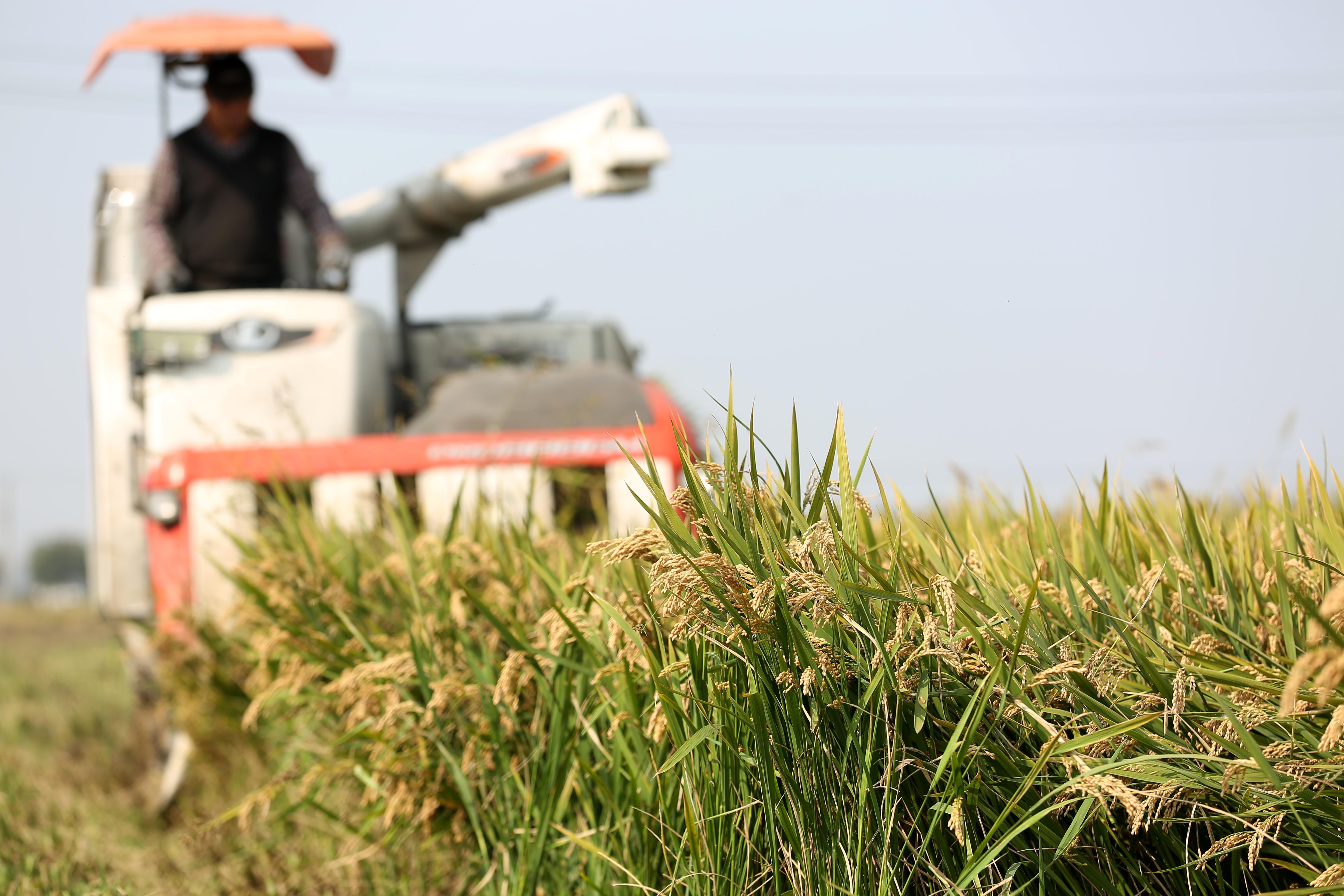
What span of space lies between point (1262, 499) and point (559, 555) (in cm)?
142

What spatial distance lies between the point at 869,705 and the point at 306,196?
4415mm

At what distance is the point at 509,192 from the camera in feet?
19.6

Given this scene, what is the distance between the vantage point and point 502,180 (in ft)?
19.4

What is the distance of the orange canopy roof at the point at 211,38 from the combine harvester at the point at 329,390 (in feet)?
0.04

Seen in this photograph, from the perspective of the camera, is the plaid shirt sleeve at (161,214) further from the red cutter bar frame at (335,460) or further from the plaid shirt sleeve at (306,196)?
the red cutter bar frame at (335,460)

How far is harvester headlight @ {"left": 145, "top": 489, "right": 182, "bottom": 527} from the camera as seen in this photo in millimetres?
3922

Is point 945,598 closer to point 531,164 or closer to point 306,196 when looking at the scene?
point 306,196

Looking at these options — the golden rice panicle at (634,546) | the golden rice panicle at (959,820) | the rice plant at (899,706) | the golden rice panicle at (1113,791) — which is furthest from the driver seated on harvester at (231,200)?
the golden rice panicle at (1113,791)

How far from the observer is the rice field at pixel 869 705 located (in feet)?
4.91

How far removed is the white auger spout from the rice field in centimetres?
Result: 331

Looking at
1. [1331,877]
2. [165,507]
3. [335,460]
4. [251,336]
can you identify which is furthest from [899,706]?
[251,336]

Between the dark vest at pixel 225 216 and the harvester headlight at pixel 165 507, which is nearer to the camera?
the harvester headlight at pixel 165 507

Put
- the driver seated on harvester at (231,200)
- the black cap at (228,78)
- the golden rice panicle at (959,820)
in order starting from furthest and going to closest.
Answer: the black cap at (228,78) → the driver seated on harvester at (231,200) → the golden rice panicle at (959,820)

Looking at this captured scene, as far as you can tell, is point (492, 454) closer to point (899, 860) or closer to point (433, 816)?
point (433, 816)
